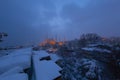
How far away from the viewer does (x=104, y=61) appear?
15.3 meters

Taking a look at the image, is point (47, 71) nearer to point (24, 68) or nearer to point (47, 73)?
point (47, 73)

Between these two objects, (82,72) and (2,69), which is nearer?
(2,69)

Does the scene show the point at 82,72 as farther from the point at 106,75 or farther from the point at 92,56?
the point at 92,56

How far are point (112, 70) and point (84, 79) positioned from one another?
3.79 metres

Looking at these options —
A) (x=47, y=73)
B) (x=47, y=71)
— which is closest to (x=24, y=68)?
(x=47, y=71)

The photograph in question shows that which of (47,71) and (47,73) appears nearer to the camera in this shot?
(47,73)

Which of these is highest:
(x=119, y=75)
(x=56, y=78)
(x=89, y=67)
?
(x=56, y=78)

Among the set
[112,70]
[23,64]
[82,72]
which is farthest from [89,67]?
[23,64]

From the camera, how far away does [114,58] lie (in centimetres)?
1495

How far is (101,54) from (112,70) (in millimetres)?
3472

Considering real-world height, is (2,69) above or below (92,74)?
above

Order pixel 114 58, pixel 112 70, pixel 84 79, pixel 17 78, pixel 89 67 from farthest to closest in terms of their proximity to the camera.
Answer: pixel 114 58 → pixel 112 70 → pixel 89 67 → pixel 84 79 → pixel 17 78

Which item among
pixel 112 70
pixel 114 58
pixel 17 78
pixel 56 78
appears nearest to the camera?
pixel 17 78

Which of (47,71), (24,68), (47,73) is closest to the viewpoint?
(47,73)
